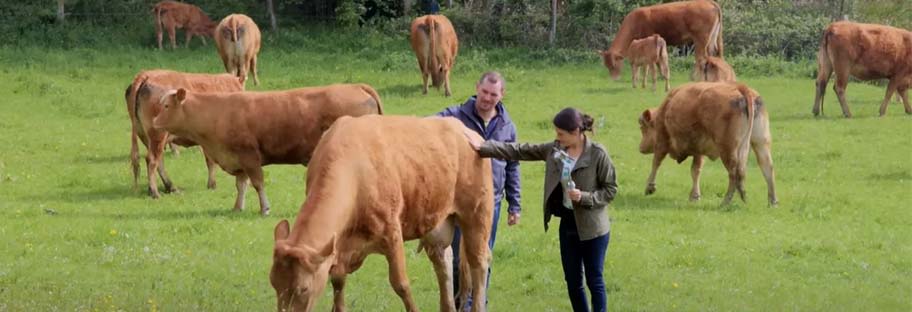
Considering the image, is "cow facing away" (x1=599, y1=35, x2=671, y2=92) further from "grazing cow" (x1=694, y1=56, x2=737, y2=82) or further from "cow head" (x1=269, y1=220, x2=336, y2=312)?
"cow head" (x1=269, y1=220, x2=336, y2=312)

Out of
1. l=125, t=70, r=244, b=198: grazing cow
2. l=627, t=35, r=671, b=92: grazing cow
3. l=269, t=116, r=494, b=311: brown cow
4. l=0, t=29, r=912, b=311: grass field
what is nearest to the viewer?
l=269, t=116, r=494, b=311: brown cow

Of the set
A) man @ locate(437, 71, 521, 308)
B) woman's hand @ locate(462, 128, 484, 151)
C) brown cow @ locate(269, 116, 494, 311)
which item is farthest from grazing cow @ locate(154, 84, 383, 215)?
woman's hand @ locate(462, 128, 484, 151)

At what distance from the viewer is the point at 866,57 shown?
25.0m

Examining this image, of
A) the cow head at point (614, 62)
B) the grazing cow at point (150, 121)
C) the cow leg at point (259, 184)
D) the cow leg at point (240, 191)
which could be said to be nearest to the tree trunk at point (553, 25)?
the cow head at point (614, 62)

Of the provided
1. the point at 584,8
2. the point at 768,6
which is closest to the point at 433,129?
the point at 584,8

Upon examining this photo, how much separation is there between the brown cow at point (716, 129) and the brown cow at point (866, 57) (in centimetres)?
835

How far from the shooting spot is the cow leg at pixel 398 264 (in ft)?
27.5

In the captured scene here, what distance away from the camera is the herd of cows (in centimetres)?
812

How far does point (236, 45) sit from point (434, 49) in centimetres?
430

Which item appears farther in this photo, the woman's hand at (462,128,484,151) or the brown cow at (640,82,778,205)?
the brown cow at (640,82,778,205)

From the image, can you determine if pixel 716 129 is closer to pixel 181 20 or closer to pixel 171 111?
pixel 171 111

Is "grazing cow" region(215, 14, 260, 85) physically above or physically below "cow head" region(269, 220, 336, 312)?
below

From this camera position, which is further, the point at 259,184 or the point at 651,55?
the point at 651,55

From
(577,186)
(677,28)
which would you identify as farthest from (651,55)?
(577,186)
